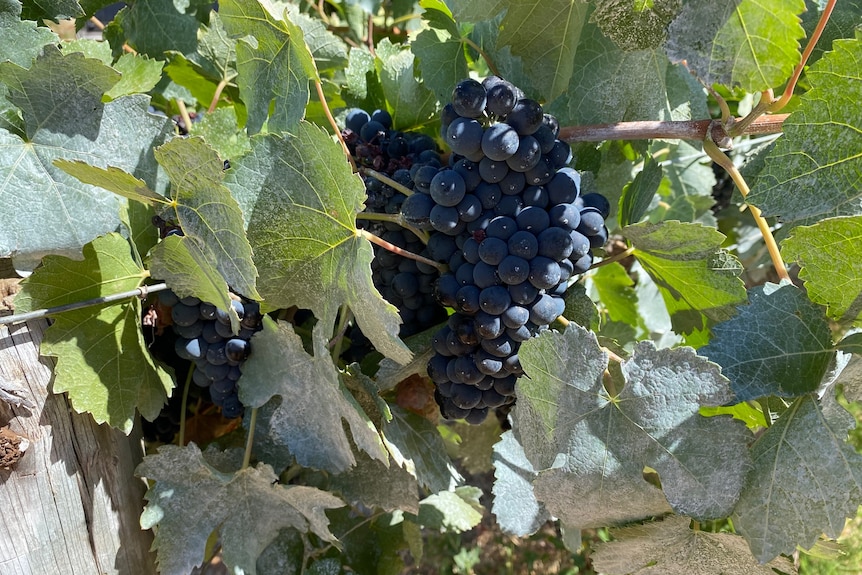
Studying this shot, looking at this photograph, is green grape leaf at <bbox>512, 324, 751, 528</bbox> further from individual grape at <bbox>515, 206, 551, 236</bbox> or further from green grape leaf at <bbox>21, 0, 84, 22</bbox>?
green grape leaf at <bbox>21, 0, 84, 22</bbox>

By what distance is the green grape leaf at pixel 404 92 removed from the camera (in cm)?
106

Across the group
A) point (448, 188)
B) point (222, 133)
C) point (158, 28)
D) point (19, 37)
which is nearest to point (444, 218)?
point (448, 188)

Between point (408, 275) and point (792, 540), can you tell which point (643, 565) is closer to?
point (792, 540)

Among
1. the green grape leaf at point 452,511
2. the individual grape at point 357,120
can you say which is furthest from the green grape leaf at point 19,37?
the green grape leaf at point 452,511

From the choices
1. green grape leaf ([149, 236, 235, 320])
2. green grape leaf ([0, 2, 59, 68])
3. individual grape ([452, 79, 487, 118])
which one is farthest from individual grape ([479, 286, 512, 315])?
green grape leaf ([0, 2, 59, 68])

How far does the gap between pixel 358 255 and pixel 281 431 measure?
36 cm

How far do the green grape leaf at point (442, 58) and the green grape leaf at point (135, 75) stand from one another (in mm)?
389

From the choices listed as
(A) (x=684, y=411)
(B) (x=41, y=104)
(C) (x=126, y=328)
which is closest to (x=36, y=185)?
(B) (x=41, y=104)

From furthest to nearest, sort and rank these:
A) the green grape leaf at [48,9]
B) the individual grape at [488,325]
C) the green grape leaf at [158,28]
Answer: the green grape leaf at [158,28] → the green grape leaf at [48,9] → the individual grape at [488,325]

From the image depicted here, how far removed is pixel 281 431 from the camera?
39.9 inches

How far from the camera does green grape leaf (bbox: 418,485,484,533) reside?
125cm

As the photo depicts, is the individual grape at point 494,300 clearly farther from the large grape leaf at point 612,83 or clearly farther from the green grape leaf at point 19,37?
the green grape leaf at point 19,37

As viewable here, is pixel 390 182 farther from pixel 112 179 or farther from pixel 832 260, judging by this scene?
pixel 832 260

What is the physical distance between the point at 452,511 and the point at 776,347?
691 mm
